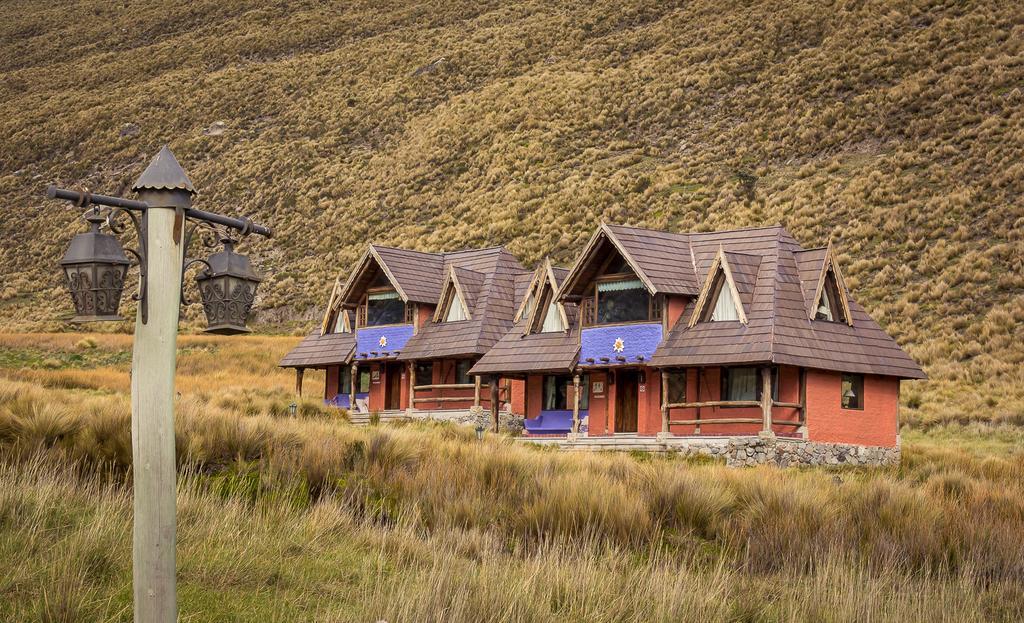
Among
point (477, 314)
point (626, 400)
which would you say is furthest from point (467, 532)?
point (477, 314)

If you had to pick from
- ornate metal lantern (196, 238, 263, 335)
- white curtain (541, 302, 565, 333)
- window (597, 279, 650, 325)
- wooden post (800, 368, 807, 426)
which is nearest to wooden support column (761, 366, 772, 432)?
wooden post (800, 368, 807, 426)

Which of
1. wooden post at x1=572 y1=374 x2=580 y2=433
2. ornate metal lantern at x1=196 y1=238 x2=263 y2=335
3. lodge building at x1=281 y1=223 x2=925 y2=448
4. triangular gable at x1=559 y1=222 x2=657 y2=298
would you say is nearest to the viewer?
ornate metal lantern at x1=196 y1=238 x2=263 y2=335

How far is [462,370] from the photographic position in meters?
40.7

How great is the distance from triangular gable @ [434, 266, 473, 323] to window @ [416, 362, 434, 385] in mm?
1629

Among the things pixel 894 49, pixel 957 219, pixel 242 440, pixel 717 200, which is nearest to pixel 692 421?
pixel 242 440

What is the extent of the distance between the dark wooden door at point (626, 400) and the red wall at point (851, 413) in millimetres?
5460

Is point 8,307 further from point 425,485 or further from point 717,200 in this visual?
point 425,485

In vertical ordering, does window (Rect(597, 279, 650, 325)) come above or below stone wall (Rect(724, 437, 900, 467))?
above

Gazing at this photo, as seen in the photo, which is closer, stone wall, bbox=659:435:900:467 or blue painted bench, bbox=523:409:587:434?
stone wall, bbox=659:435:900:467

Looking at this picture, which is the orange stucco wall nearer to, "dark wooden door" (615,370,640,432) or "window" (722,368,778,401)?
"window" (722,368,778,401)

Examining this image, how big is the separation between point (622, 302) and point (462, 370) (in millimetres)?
9628

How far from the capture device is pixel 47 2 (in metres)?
156

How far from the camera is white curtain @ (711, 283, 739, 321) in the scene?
30875mm

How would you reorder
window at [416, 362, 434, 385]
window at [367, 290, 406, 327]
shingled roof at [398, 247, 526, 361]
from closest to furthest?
1. shingled roof at [398, 247, 526, 361]
2. window at [416, 362, 434, 385]
3. window at [367, 290, 406, 327]
